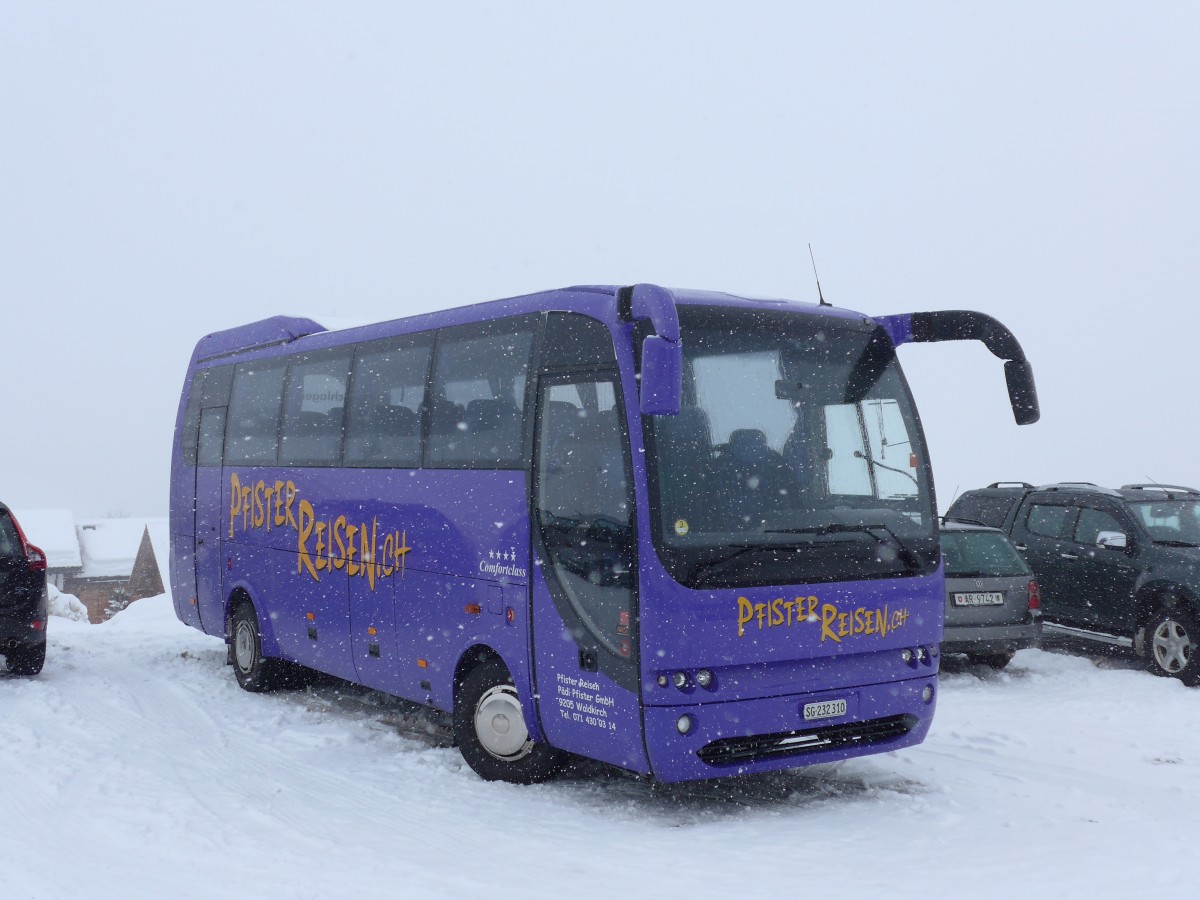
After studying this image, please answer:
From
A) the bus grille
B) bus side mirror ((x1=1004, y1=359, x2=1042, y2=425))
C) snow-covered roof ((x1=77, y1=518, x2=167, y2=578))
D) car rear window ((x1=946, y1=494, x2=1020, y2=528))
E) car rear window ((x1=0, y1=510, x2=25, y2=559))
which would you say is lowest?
snow-covered roof ((x1=77, y1=518, x2=167, y2=578))

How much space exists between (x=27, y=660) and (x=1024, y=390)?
10.5m

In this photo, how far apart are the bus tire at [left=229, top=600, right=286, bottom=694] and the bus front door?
17.8 ft

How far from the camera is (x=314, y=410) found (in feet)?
37.4

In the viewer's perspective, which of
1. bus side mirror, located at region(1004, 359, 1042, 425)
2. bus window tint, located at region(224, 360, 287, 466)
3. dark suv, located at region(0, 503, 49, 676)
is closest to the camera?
bus side mirror, located at region(1004, 359, 1042, 425)

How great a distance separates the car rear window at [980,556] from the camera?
12.9 m

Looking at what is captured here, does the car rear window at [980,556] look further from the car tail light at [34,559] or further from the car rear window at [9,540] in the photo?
the car rear window at [9,540]

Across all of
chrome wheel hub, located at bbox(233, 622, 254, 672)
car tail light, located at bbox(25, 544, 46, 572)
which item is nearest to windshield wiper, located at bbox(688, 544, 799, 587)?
chrome wheel hub, located at bbox(233, 622, 254, 672)

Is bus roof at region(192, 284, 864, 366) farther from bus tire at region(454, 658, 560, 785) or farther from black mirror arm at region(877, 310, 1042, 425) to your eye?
bus tire at region(454, 658, 560, 785)

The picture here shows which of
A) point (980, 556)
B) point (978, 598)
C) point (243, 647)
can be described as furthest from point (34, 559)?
point (980, 556)

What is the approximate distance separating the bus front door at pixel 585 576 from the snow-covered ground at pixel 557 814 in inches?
23.8

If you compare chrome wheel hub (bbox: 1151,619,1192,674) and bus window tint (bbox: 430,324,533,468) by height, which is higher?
bus window tint (bbox: 430,324,533,468)

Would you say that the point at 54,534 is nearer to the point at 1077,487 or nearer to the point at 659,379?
the point at 1077,487

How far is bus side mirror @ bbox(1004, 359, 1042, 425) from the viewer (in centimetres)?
820

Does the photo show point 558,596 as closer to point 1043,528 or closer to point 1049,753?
point 1049,753
